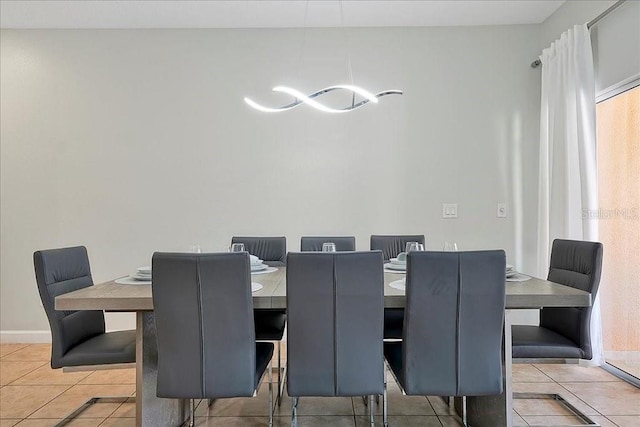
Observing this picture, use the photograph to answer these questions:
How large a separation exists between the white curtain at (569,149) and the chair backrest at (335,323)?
1.96 meters

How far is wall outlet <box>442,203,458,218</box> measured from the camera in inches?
138

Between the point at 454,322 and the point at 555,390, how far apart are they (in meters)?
1.47

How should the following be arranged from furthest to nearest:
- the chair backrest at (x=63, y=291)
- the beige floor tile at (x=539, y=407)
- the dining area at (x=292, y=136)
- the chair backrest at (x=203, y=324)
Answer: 1. the dining area at (x=292, y=136)
2. the beige floor tile at (x=539, y=407)
3. the chair backrest at (x=63, y=291)
4. the chair backrest at (x=203, y=324)

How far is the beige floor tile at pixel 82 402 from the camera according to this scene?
7.31ft

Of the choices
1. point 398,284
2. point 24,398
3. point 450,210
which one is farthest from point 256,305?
point 450,210

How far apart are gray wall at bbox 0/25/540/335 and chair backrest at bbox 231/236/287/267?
707 millimetres

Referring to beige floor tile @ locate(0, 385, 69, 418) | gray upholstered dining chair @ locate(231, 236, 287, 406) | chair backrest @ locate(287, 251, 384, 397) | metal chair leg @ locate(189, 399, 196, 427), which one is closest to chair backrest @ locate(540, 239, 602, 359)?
chair backrest @ locate(287, 251, 384, 397)

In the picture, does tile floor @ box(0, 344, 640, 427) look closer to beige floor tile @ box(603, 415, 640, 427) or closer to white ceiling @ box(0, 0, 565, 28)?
beige floor tile @ box(603, 415, 640, 427)

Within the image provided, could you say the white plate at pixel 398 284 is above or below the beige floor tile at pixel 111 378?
above

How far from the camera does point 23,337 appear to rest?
3.50 m

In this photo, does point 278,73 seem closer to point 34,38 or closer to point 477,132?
point 477,132

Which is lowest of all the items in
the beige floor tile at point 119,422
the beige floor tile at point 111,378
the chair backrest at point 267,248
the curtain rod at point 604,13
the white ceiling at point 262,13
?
the beige floor tile at point 111,378

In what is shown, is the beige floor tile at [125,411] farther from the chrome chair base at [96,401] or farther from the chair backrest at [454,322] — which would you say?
the chair backrest at [454,322]

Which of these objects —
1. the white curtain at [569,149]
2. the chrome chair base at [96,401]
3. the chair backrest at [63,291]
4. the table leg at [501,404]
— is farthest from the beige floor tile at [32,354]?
the white curtain at [569,149]
